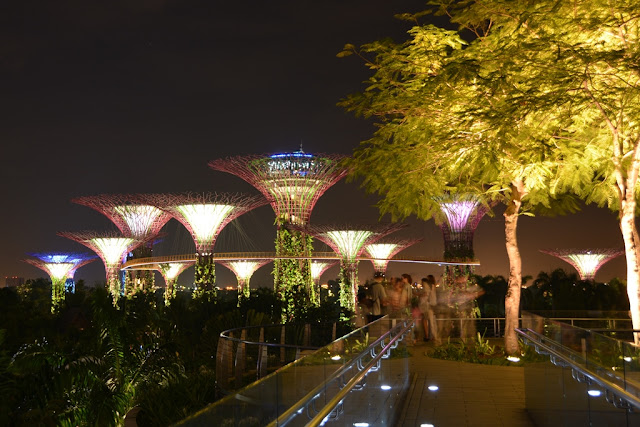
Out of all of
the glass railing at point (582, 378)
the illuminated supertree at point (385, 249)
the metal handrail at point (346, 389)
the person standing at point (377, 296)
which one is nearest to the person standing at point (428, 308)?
the person standing at point (377, 296)

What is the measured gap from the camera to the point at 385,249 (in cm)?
4469

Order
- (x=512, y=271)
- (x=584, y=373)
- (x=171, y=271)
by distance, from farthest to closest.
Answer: (x=171, y=271)
(x=512, y=271)
(x=584, y=373)

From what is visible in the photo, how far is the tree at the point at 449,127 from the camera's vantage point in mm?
9727

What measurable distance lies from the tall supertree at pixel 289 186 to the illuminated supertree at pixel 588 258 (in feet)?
63.8

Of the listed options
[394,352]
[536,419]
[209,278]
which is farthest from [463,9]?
[209,278]

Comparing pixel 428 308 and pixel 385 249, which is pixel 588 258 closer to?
pixel 385 249

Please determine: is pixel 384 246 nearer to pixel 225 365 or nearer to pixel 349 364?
pixel 225 365

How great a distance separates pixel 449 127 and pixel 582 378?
6277mm

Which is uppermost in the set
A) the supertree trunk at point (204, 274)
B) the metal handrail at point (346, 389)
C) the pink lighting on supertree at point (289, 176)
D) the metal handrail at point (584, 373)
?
the pink lighting on supertree at point (289, 176)

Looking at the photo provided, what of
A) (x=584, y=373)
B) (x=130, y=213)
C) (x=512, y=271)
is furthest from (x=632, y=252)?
(x=130, y=213)

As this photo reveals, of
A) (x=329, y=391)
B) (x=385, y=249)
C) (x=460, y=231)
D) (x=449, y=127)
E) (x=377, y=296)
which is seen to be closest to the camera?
(x=329, y=391)

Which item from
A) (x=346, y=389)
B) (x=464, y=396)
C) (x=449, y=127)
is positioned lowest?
(x=464, y=396)

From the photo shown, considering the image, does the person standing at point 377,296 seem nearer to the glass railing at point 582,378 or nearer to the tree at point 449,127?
the tree at point 449,127

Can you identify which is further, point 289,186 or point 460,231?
point 460,231
